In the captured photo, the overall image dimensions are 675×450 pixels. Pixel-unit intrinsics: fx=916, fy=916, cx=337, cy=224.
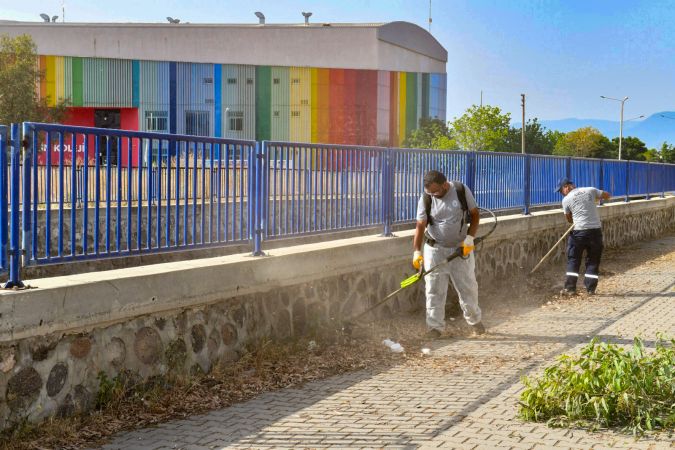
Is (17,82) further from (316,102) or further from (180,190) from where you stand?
(180,190)

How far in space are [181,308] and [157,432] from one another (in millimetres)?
1312

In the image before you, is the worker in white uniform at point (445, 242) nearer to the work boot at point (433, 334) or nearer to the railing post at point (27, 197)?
the work boot at point (433, 334)

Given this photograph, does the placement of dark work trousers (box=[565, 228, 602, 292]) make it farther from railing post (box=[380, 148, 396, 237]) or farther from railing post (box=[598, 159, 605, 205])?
railing post (box=[598, 159, 605, 205])

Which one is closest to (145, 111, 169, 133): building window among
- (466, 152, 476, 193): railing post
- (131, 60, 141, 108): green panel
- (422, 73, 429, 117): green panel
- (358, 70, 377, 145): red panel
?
(131, 60, 141, 108): green panel

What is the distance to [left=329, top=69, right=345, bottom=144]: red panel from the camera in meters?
71.4

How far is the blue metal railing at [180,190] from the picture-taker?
6160mm

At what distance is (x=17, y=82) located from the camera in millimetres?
47562

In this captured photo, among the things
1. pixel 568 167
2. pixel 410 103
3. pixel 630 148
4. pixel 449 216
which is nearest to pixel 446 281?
pixel 449 216

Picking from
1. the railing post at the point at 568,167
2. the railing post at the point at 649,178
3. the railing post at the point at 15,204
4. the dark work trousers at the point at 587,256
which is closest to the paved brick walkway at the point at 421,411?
the railing post at the point at 15,204

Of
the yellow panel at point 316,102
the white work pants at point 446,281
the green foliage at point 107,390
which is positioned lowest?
the green foliage at point 107,390

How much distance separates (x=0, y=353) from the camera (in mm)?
5535

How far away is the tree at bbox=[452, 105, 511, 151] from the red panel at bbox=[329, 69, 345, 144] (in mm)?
8773

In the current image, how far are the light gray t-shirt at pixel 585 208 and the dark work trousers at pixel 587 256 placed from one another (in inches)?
3.9

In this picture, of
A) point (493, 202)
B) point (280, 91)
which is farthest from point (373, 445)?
point (280, 91)
